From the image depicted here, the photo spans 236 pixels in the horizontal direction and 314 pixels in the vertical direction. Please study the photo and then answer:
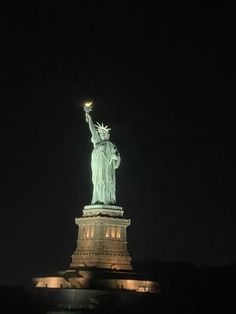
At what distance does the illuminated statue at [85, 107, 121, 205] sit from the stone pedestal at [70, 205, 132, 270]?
1.07 meters

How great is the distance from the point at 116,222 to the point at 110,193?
2.28 meters

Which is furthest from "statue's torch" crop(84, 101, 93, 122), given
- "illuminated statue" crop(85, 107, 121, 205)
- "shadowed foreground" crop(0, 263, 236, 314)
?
"shadowed foreground" crop(0, 263, 236, 314)

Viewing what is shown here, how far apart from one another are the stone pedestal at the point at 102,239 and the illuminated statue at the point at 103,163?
3.51 feet

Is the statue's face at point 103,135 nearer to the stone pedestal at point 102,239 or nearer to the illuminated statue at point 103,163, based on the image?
the illuminated statue at point 103,163

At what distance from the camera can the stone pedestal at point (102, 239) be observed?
1641 inches

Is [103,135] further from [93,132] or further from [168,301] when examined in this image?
[168,301]

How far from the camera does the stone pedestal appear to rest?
137ft

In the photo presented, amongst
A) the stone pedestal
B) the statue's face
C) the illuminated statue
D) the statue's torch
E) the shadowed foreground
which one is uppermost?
the statue's torch

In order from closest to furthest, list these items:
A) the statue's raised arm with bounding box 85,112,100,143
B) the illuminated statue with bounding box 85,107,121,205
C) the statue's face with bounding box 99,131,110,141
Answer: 1. the illuminated statue with bounding box 85,107,121,205
2. the statue's raised arm with bounding box 85,112,100,143
3. the statue's face with bounding box 99,131,110,141

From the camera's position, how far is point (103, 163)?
44.4 metres

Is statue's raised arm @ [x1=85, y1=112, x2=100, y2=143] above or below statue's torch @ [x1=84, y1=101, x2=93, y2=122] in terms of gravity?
below

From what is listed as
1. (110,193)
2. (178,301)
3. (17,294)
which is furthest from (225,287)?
(17,294)

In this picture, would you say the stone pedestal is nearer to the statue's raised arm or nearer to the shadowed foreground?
the shadowed foreground

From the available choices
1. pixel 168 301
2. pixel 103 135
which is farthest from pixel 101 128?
pixel 168 301
